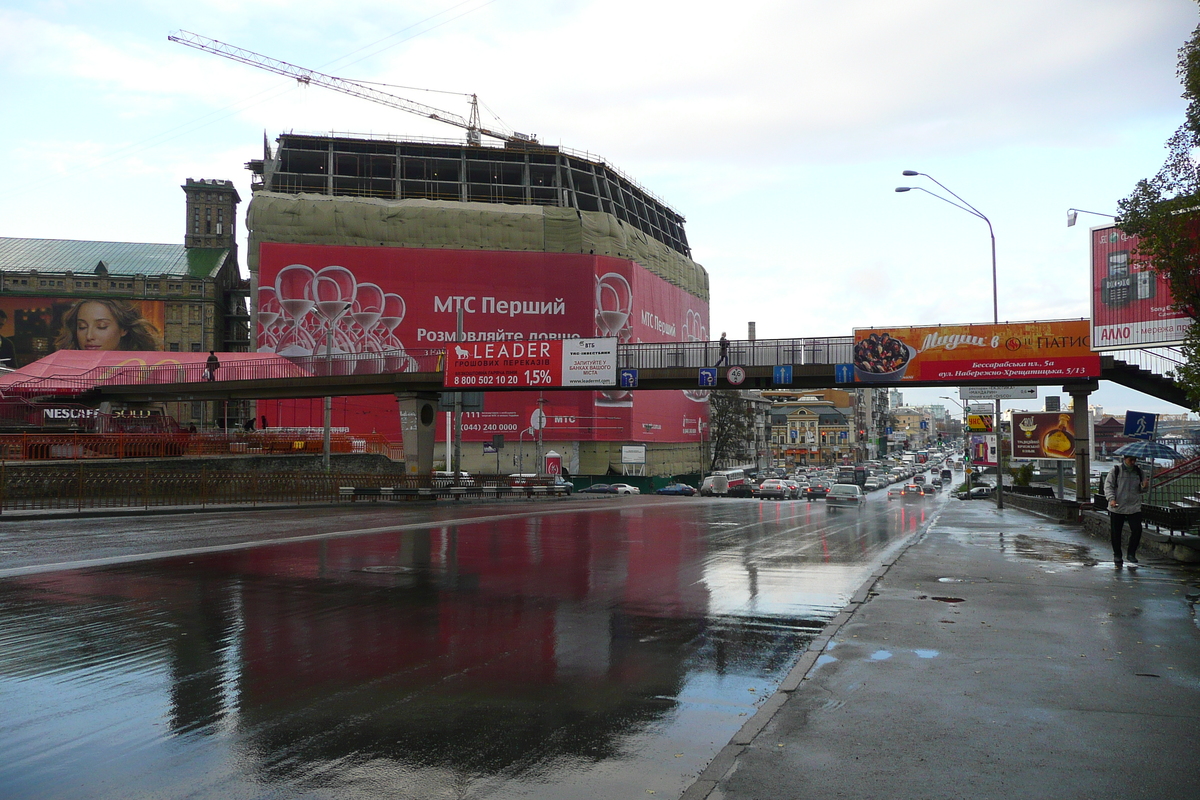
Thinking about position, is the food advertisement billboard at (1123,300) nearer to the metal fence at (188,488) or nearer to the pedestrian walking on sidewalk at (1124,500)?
the pedestrian walking on sidewalk at (1124,500)

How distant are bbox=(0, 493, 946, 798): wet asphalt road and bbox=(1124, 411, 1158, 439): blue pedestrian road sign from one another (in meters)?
18.3

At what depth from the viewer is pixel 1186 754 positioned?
5.48 metres

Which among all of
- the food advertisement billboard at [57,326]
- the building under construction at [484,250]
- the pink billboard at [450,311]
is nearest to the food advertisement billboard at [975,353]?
the pink billboard at [450,311]

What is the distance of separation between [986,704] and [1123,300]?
16195 millimetres

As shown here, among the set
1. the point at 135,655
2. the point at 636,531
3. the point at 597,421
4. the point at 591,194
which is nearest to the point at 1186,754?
the point at 135,655

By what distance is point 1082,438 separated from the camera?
2908 centimetres

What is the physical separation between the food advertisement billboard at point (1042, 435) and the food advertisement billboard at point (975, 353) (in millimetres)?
16805

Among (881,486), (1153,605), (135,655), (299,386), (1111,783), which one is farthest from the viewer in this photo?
(881,486)

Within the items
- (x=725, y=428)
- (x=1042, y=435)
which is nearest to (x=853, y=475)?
(x=725, y=428)

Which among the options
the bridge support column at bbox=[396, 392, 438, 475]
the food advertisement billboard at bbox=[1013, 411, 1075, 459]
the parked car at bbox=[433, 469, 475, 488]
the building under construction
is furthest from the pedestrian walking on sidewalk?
the building under construction

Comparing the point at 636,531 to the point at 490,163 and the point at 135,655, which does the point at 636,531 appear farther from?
the point at 490,163

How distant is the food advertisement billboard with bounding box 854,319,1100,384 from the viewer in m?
30.2

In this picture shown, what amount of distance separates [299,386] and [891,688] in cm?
3757

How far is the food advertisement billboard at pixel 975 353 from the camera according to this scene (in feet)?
99.2
